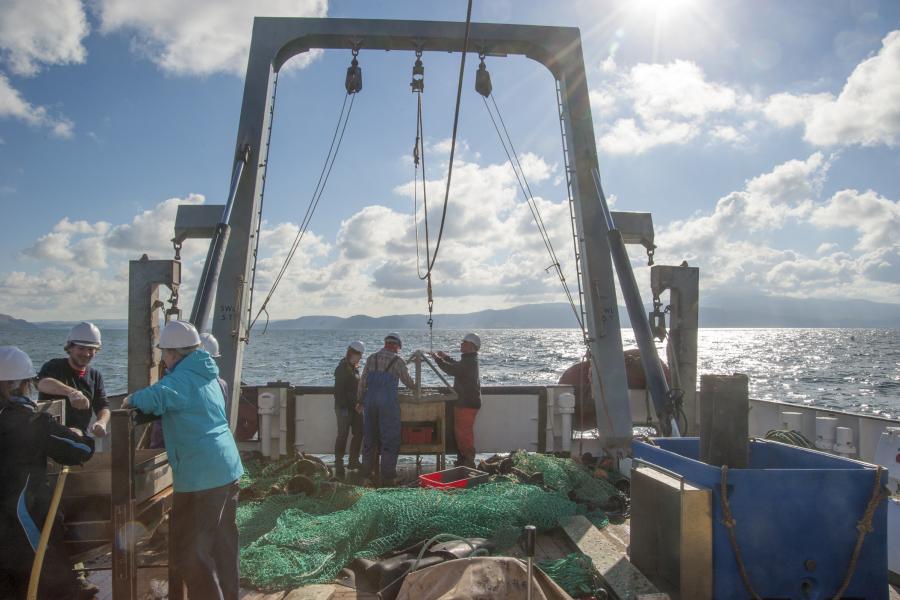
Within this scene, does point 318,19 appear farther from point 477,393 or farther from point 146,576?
point 146,576

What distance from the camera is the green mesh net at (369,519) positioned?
445 centimetres

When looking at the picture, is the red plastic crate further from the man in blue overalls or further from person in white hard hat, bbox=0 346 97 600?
person in white hard hat, bbox=0 346 97 600

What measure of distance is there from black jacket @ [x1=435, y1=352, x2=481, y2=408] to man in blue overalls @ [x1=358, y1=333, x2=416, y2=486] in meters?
0.81

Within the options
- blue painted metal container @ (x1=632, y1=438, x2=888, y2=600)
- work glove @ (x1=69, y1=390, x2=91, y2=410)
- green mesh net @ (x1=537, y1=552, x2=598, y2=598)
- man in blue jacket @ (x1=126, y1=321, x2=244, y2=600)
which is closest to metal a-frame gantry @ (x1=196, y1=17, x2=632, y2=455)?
work glove @ (x1=69, y1=390, x2=91, y2=410)

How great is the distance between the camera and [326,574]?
436cm

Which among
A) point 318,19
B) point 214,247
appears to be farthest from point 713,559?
point 318,19

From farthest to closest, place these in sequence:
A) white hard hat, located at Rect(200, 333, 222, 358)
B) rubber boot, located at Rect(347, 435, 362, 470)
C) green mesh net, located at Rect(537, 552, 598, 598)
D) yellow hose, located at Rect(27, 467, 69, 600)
Answer: 1. rubber boot, located at Rect(347, 435, 362, 470)
2. white hard hat, located at Rect(200, 333, 222, 358)
3. green mesh net, located at Rect(537, 552, 598, 598)
4. yellow hose, located at Rect(27, 467, 69, 600)

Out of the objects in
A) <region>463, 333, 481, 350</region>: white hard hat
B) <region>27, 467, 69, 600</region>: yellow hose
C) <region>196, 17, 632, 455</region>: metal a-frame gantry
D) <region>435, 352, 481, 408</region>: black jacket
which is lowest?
<region>27, 467, 69, 600</region>: yellow hose

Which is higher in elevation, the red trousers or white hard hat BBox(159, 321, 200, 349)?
white hard hat BBox(159, 321, 200, 349)

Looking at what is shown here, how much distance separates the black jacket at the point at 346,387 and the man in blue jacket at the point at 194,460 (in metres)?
4.37

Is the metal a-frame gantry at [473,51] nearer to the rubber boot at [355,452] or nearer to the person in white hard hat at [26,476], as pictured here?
the rubber boot at [355,452]

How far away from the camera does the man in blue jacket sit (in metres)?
3.42

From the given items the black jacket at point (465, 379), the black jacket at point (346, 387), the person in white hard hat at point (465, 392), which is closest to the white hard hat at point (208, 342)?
the black jacket at point (346, 387)

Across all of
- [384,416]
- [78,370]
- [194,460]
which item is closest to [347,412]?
[384,416]
